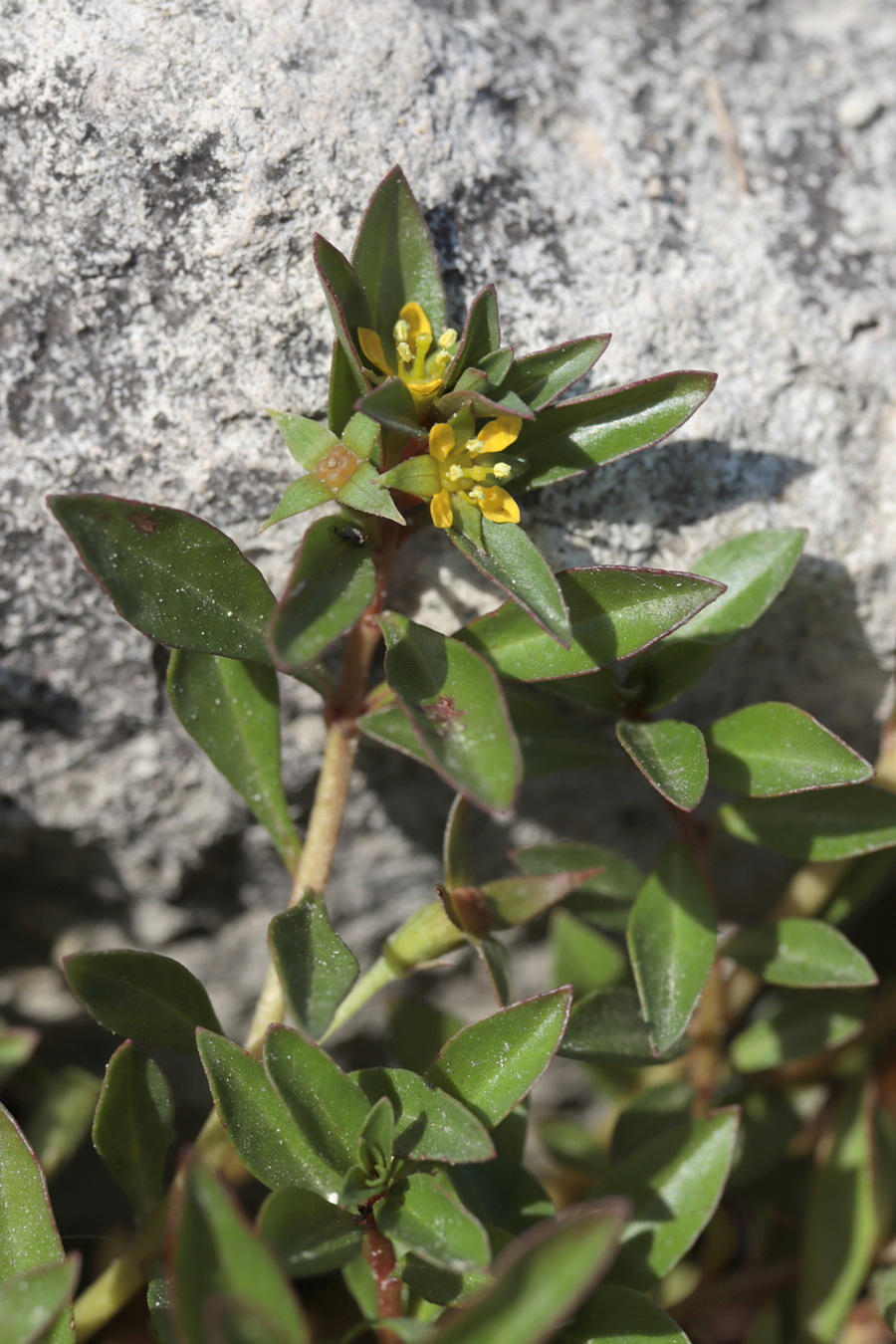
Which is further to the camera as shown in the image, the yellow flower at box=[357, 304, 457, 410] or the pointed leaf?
the yellow flower at box=[357, 304, 457, 410]

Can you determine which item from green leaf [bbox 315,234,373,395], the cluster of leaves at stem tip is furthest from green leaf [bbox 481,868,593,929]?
green leaf [bbox 315,234,373,395]

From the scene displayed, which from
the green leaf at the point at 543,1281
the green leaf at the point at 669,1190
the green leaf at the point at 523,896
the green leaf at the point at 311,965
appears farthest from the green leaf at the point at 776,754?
the green leaf at the point at 543,1281

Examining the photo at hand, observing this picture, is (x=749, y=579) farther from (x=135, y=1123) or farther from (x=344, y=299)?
(x=135, y=1123)

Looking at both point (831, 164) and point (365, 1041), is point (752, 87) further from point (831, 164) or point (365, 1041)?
point (365, 1041)

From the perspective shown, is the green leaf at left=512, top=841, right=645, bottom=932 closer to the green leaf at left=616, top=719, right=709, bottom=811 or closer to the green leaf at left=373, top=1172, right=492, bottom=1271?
the green leaf at left=616, top=719, right=709, bottom=811

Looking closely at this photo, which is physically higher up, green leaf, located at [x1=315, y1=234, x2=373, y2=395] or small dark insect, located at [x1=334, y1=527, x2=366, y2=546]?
green leaf, located at [x1=315, y1=234, x2=373, y2=395]
